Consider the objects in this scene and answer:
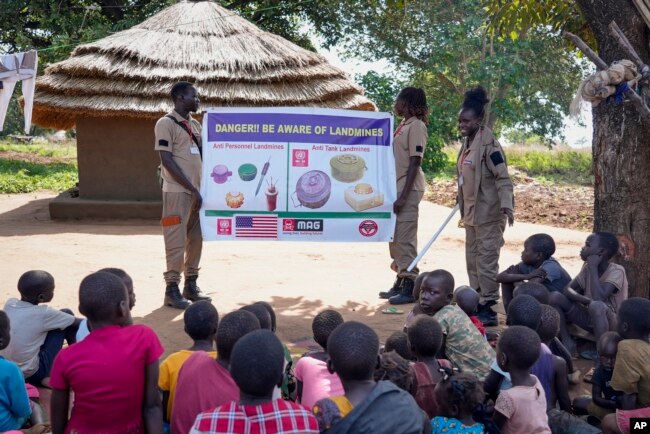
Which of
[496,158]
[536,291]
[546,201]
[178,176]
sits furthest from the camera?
[546,201]

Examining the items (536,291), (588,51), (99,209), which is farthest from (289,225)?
(99,209)

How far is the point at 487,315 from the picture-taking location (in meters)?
5.84

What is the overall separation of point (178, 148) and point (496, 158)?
2.72m

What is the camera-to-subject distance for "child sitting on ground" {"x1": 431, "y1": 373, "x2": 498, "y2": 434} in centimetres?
290

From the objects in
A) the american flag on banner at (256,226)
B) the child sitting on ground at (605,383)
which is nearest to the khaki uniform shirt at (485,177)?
the american flag on banner at (256,226)

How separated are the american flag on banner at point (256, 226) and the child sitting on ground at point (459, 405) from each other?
135 inches

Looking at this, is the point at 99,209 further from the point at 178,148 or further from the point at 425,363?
the point at 425,363

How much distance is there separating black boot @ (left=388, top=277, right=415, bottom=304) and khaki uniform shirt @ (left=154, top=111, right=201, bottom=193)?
2067mm

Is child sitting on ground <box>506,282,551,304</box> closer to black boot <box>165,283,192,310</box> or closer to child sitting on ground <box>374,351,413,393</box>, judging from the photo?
child sitting on ground <box>374,351,413,393</box>

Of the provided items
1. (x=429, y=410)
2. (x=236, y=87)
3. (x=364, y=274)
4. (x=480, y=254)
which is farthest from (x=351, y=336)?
(x=236, y=87)

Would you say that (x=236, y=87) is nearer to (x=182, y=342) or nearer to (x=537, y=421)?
(x=182, y=342)

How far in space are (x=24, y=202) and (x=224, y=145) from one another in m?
9.27

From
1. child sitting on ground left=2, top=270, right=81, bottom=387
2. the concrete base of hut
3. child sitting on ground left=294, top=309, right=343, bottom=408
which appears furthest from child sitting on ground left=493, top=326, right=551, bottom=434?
the concrete base of hut

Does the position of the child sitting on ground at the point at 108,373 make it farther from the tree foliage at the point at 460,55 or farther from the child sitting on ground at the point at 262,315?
the tree foliage at the point at 460,55
